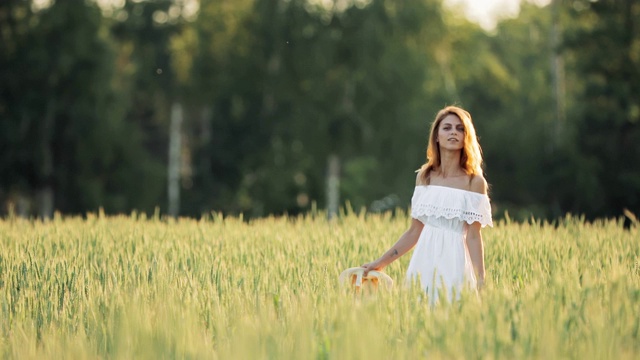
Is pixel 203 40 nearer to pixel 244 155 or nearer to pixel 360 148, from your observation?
pixel 244 155

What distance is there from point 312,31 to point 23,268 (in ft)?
82.8

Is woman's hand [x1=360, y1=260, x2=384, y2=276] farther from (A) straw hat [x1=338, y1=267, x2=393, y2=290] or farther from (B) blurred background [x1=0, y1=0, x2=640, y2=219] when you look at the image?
(B) blurred background [x1=0, y1=0, x2=640, y2=219]

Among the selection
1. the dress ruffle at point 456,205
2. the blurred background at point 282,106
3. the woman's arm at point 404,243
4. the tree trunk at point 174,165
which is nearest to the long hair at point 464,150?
the dress ruffle at point 456,205

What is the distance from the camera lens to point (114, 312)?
4586mm

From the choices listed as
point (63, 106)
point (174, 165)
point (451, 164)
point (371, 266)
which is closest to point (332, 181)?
point (174, 165)

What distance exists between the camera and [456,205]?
210 inches

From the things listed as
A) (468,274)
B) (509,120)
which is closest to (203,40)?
(509,120)

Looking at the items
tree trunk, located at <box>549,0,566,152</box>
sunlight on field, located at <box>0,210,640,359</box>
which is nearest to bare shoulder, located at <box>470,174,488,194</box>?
sunlight on field, located at <box>0,210,640,359</box>

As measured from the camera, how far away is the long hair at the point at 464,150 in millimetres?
5438

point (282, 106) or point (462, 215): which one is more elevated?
point (282, 106)

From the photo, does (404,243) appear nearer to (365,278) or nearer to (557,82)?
(365,278)

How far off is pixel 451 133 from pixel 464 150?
0.13 m

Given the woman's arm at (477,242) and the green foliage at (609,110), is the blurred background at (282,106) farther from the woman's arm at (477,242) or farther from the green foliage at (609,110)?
the woman's arm at (477,242)

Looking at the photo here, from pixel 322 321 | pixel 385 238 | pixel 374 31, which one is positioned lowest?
pixel 322 321
